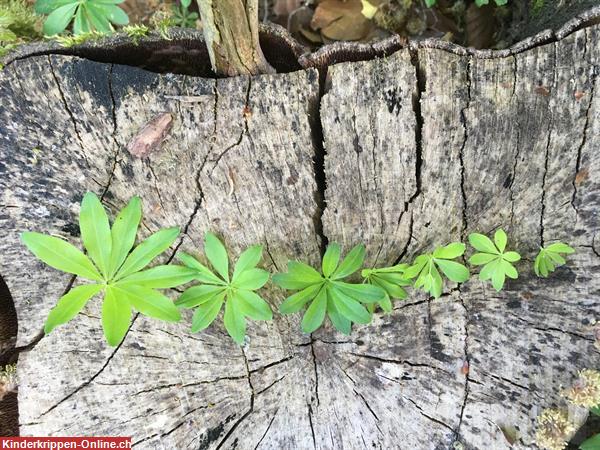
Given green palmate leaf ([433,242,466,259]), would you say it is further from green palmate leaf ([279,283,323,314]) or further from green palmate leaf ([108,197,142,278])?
green palmate leaf ([108,197,142,278])

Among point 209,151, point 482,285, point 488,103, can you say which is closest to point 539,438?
point 482,285

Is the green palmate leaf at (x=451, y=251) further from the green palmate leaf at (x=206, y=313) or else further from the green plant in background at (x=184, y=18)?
the green plant in background at (x=184, y=18)

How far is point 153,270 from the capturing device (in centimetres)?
182

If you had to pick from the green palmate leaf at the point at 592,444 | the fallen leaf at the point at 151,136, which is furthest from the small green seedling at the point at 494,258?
the fallen leaf at the point at 151,136

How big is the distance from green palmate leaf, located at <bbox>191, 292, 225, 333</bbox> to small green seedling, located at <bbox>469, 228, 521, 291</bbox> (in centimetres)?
96

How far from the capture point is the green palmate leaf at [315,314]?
1895 mm

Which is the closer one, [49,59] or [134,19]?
[49,59]

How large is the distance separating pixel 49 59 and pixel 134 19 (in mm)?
1230

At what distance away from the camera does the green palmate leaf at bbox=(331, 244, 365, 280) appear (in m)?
1.90

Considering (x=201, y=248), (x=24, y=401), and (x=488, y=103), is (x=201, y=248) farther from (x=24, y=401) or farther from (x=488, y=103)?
(x=488, y=103)

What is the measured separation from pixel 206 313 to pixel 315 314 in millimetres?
409

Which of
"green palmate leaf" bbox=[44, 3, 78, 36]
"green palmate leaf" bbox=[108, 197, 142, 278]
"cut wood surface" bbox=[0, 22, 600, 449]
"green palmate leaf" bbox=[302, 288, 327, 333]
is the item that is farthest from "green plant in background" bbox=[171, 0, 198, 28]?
"green palmate leaf" bbox=[302, 288, 327, 333]

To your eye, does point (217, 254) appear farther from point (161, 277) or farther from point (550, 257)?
point (550, 257)

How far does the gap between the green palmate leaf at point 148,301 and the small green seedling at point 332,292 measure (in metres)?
0.39
